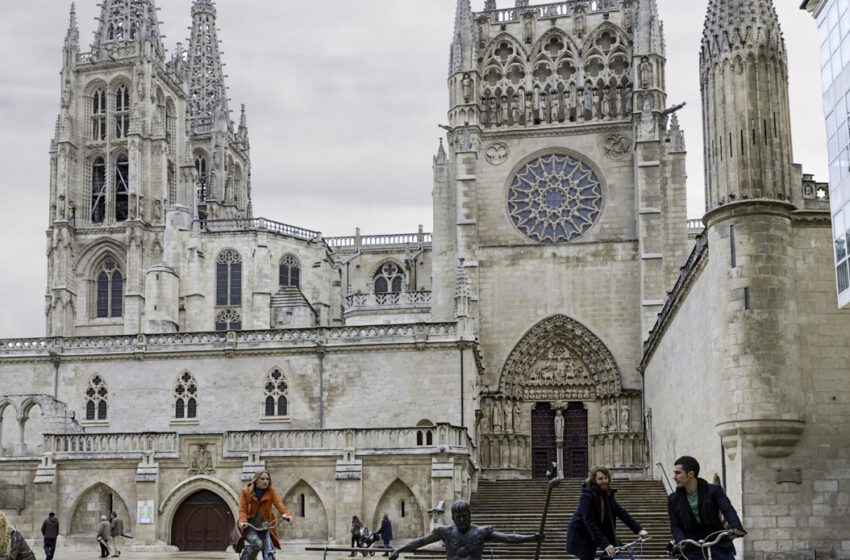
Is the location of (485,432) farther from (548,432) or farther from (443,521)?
(443,521)

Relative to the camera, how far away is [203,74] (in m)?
87.0

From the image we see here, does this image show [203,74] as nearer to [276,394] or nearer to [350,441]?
[276,394]

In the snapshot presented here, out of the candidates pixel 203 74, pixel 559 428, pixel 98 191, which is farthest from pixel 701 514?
pixel 203 74

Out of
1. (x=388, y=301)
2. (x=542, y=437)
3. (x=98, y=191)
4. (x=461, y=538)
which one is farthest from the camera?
(x=98, y=191)

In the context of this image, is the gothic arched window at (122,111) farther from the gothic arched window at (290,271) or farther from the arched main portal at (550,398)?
the arched main portal at (550,398)

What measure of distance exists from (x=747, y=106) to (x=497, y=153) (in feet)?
75.6

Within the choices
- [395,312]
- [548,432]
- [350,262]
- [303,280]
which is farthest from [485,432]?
[350,262]

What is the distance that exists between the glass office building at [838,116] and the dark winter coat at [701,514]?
12.0 meters

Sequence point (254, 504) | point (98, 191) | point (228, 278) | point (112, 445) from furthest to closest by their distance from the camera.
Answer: point (98, 191)
point (228, 278)
point (112, 445)
point (254, 504)

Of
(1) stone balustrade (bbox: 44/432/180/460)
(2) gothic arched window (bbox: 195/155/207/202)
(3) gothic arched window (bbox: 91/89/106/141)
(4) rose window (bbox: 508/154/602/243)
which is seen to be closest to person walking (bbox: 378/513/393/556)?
(1) stone balustrade (bbox: 44/432/180/460)

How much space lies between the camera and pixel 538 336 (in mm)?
44781

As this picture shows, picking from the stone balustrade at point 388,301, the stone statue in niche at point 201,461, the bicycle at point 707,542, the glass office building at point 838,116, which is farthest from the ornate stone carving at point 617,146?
the bicycle at point 707,542

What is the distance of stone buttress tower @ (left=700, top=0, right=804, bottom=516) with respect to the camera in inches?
891

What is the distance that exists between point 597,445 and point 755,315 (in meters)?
21.5
